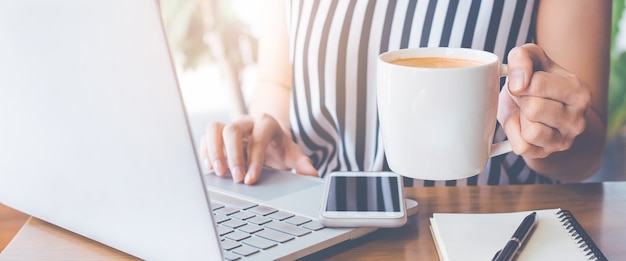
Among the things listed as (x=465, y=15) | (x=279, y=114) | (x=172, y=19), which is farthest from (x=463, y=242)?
(x=172, y=19)

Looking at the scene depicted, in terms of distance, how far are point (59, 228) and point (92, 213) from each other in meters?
0.11

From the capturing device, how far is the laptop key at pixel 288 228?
59 cm

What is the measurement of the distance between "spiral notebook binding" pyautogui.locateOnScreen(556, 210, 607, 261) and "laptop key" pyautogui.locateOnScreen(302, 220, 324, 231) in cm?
22

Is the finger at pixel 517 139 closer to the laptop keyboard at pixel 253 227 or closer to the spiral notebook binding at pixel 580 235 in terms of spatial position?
the spiral notebook binding at pixel 580 235

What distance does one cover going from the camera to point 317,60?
38.4 inches

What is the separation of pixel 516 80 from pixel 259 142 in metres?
0.33

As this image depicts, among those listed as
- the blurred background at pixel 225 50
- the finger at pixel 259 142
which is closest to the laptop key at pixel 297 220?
the finger at pixel 259 142

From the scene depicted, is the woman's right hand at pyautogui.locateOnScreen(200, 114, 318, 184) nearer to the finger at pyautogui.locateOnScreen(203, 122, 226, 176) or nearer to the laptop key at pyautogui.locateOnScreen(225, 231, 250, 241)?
the finger at pyautogui.locateOnScreen(203, 122, 226, 176)

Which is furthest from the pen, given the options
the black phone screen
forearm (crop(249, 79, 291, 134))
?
forearm (crop(249, 79, 291, 134))

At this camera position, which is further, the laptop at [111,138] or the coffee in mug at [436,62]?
the coffee in mug at [436,62]

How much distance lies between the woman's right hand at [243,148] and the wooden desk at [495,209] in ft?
0.57

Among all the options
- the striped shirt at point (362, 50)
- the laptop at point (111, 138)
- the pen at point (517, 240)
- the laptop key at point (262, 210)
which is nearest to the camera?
the laptop at point (111, 138)

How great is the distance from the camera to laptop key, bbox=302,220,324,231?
606 mm

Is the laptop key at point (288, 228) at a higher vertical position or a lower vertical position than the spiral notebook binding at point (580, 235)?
higher
